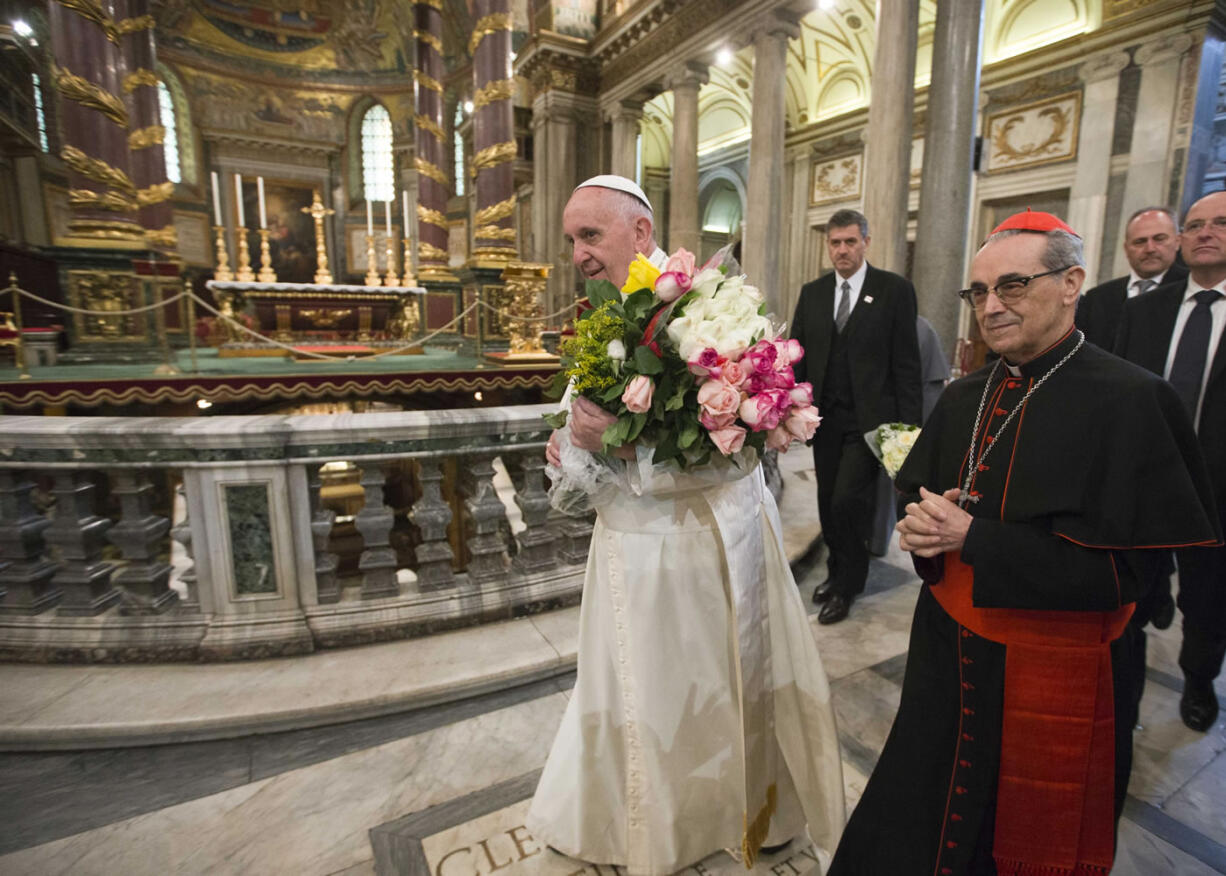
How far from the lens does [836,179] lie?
1521 centimetres

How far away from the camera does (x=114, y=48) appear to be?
8086mm

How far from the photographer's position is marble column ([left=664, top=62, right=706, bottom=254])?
13.1m

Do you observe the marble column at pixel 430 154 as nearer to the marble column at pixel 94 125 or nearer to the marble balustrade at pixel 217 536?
the marble column at pixel 94 125

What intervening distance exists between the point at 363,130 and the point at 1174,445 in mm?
22699

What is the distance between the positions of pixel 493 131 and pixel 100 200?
552 cm

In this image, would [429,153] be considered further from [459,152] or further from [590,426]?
[590,426]

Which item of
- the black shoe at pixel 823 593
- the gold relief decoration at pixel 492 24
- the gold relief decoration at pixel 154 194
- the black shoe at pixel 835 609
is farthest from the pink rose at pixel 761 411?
the gold relief decoration at pixel 154 194

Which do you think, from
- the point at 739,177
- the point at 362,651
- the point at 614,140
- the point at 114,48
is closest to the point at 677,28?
the point at 614,140

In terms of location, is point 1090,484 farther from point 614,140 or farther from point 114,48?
point 614,140

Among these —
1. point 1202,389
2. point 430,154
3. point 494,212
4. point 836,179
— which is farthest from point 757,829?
point 836,179

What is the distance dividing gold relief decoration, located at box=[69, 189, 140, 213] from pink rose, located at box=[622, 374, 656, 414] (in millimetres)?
10240

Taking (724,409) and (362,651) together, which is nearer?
(724,409)

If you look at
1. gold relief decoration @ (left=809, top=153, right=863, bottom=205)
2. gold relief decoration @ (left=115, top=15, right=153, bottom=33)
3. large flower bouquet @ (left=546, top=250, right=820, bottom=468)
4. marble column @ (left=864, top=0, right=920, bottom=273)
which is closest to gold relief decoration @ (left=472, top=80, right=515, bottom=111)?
marble column @ (left=864, top=0, right=920, bottom=273)

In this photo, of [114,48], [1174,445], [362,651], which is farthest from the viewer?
[114,48]
